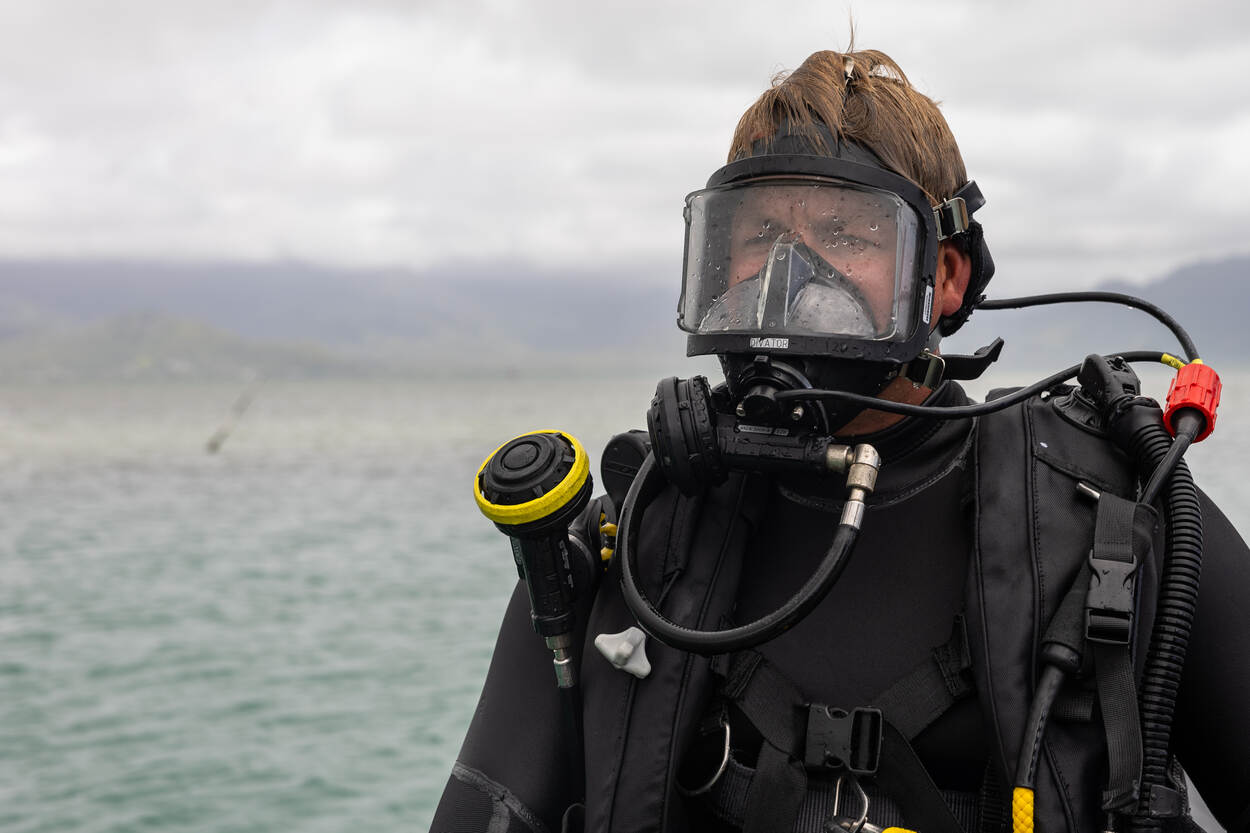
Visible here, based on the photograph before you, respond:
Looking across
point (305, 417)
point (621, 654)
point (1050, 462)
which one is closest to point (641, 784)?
point (621, 654)

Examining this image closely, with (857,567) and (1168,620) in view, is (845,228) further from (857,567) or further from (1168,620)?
(1168,620)

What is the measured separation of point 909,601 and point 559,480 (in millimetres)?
644

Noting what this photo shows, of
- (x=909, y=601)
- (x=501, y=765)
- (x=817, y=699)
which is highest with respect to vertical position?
(x=909, y=601)

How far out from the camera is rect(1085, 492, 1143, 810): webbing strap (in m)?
1.47

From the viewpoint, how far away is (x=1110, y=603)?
152 cm

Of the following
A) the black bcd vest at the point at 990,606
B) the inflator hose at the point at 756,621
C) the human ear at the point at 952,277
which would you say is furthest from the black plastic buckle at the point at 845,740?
the human ear at the point at 952,277

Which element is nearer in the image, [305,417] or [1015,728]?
[1015,728]

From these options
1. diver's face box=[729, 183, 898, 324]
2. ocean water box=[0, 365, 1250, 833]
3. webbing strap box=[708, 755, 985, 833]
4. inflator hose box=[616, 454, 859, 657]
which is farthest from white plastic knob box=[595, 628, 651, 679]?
ocean water box=[0, 365, 1250, 833]

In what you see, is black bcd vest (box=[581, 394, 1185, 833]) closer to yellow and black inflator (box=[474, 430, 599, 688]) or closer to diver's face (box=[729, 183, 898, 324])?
yellow and black inflator (box=[474, 430, 599, 688])

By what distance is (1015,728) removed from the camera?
61.0 inches

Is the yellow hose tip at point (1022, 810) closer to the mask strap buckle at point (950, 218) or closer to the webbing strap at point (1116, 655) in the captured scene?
the webbing strap at point (1116, 655)

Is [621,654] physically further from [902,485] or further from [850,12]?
[850,12]

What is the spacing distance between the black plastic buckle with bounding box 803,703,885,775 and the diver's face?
0.68 metres

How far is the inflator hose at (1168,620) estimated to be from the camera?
1.50 meters
